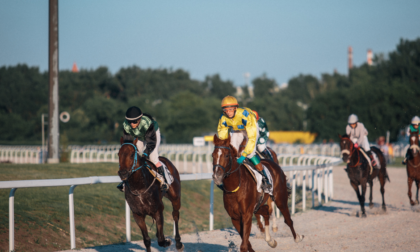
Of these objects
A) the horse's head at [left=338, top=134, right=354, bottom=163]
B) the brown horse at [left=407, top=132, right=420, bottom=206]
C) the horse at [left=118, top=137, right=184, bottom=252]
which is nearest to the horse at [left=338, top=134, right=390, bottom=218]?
the horse's head at [left=338, top=134, right=354, bottom=163]

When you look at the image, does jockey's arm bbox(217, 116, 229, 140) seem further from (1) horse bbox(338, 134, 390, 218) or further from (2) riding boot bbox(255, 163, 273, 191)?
(1) horse bbox(338, 134, 390, 218)

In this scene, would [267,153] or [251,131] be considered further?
[267,153]

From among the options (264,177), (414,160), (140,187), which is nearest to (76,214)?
(140,187)

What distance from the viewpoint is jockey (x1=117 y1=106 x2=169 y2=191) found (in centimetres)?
593

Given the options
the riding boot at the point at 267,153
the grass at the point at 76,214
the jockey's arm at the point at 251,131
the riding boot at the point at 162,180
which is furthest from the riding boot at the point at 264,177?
the riding boot at the point at 267,153

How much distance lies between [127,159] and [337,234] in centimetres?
421

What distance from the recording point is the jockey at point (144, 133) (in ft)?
19.4

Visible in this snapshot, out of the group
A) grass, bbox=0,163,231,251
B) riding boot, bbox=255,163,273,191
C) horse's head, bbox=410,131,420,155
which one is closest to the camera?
riding boot, bbox=255,163,273,191

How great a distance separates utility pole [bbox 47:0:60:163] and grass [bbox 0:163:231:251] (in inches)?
97.3

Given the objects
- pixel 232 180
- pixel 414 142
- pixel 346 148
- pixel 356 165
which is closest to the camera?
pixel 232 180

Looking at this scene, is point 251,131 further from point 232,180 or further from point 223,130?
point 232,180

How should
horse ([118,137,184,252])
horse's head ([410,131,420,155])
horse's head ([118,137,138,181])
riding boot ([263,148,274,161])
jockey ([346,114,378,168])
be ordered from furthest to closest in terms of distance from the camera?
horse's head ([410,131,420,155]) → jockey ([346,114,378,168]) → riding boot ([263,148,274,161]) → horse ([118,137,184,252]) → horse's head ([118,137,138,181])

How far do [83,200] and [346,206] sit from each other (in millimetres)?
6558

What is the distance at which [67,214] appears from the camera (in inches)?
337
